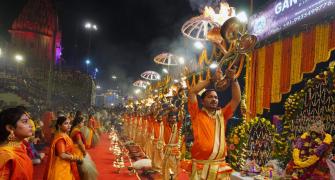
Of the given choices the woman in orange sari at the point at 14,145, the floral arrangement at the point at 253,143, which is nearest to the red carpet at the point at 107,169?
the floral arrangement at the point at 253,143

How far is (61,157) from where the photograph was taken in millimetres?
4859

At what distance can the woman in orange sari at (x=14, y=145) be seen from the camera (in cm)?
269

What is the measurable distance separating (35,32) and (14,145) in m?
34.1

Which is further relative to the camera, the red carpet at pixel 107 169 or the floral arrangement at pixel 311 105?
the red carpet at pixel 107 169

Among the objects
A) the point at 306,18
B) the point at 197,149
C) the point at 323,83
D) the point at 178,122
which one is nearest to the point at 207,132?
the point at 197,149

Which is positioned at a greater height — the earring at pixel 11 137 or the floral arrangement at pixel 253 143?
the earring at pixel 11 137

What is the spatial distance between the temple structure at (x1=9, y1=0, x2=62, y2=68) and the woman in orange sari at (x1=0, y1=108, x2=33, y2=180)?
31.5 meters

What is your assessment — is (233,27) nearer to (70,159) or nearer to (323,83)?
(323,83)

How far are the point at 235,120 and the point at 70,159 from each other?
7259 mm

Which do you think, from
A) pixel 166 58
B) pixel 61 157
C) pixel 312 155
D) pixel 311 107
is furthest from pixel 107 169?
pixel 312 155

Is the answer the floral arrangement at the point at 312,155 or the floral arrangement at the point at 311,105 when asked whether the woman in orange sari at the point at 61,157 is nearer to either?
the floral arrangement at the point at 312,155

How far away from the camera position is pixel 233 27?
441 centimetres

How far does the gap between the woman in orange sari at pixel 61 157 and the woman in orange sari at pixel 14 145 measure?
201cm

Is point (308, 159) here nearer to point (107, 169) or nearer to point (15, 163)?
point (15, 163)
